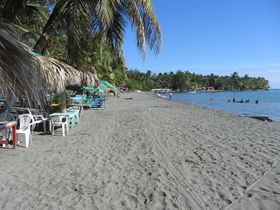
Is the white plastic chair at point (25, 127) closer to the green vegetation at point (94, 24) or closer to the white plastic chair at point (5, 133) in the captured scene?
the white plastic chair at point (5, 133)

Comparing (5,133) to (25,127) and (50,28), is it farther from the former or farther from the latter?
(50,28)

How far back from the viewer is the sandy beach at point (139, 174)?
4641 mm

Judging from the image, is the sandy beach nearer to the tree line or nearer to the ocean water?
the ocean water

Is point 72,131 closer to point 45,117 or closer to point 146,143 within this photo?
point 45,117

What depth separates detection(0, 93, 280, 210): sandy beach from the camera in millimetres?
4641

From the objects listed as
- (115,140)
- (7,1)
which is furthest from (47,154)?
(7,1)

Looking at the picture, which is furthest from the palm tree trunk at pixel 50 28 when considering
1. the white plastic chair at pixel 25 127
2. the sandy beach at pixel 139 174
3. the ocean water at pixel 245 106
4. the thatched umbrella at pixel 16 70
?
the ocean water at pixel 245 106

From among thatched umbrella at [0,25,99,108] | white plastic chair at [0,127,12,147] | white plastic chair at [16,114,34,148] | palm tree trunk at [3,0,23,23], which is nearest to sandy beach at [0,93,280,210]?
white plastic chair at [16,114,34,148]

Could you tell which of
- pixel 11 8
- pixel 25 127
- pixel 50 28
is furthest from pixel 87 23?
pixel 25 127

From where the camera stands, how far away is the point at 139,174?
6.03 meters

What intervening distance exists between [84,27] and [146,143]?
3.41 meters

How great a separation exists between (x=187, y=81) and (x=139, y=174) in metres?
151

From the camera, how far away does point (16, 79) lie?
12.7 ft

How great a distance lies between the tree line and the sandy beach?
106918 millimetres
